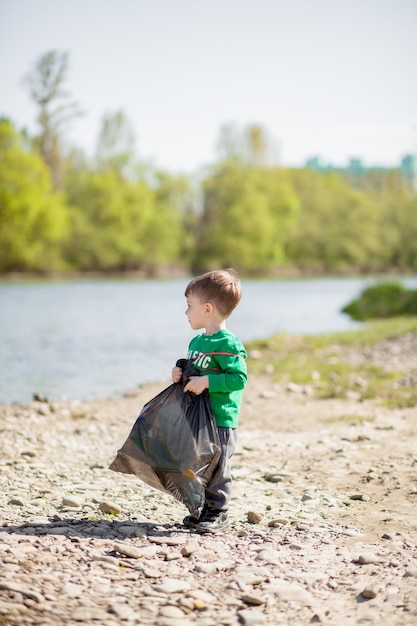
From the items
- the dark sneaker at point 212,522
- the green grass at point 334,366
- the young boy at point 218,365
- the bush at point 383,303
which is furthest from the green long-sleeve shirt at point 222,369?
the bush at point 383,303

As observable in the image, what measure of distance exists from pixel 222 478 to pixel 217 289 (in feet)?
4.38

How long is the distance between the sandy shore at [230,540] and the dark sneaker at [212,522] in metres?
0.10

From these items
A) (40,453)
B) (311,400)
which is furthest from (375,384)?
(40,453)

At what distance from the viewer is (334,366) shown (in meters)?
15.3

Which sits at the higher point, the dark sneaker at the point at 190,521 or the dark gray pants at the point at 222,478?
the dark gray pants at the point at 222,478

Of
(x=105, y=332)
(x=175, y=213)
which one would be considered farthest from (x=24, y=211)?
(x=105, y=332)

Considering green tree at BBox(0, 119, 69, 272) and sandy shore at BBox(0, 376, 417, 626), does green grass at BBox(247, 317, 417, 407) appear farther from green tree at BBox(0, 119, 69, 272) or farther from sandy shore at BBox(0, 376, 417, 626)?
green tree at BBox(0, 119, 69, 272)

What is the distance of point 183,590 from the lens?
426 centimetres

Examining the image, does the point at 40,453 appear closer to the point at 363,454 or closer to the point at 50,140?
the point at 363,454

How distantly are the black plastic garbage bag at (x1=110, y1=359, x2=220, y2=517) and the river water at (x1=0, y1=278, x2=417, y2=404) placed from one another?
27.0 feet

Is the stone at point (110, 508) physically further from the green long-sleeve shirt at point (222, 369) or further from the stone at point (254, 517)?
the green long-sleeve shirt at point (222, 369)

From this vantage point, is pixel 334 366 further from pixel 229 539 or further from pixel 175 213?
pixel 175 213

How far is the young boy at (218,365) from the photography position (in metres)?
5.26

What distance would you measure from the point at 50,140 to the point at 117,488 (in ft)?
234
